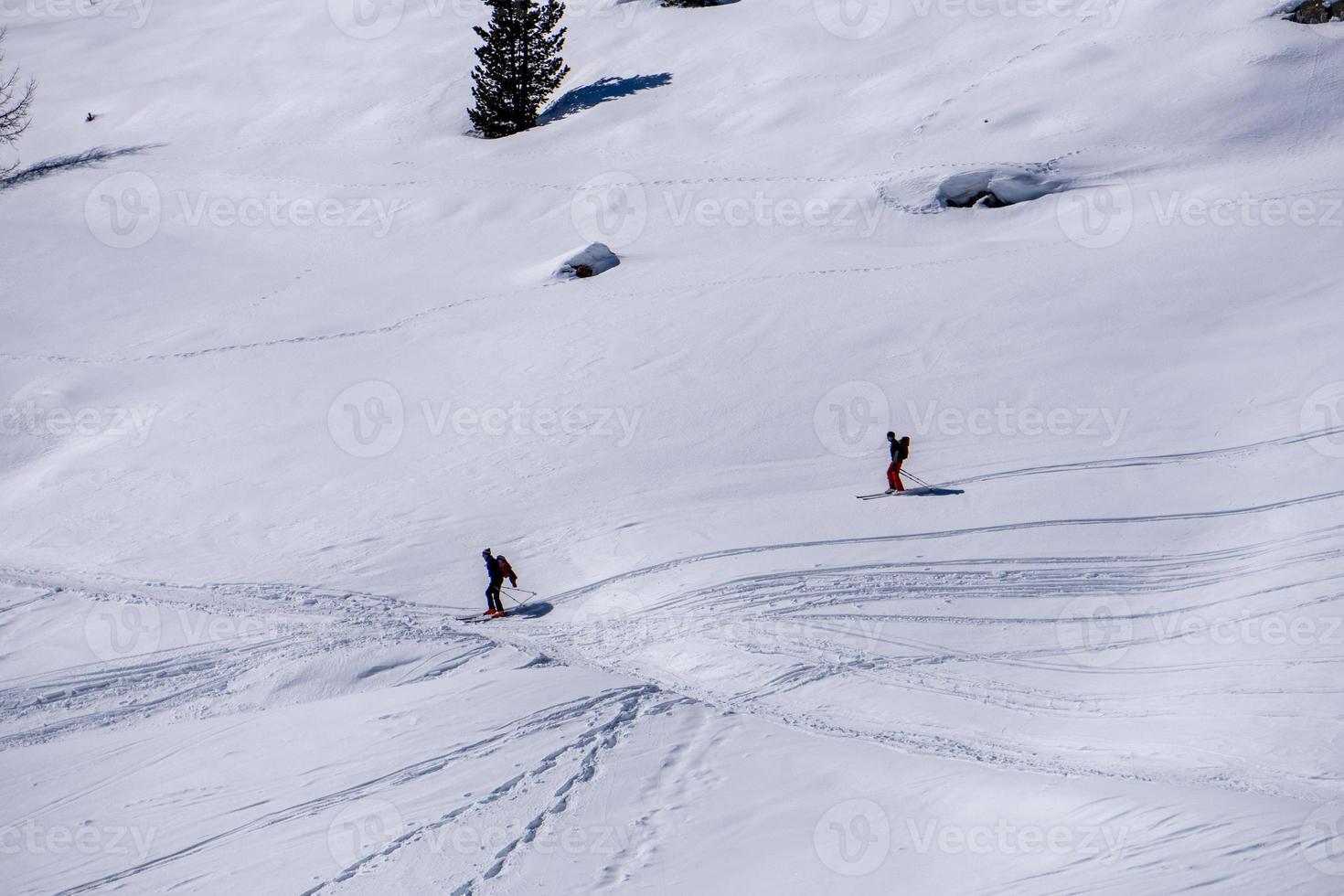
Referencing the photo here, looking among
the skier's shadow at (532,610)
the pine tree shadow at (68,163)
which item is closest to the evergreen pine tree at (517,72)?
the pine tree shadow at (68,163)

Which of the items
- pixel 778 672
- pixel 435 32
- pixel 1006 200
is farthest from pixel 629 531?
pixel 435 32

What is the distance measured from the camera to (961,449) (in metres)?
17.0

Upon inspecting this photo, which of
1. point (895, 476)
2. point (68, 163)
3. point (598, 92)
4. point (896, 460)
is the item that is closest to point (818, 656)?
point (895, 476)

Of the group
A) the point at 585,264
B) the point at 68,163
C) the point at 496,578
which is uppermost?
the point at 68,163

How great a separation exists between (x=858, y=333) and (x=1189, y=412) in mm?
6025

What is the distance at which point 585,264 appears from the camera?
24.2 meters

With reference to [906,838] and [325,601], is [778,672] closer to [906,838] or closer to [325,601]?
[906,838]

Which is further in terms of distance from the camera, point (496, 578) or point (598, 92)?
point (598, 92)

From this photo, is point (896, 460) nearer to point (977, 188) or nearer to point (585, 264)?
point (977, 188)

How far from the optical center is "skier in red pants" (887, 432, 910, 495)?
16.0 meters

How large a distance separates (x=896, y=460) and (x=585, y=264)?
10739mm

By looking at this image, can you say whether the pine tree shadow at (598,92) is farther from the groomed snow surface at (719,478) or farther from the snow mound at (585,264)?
the snow mound at (585,264)

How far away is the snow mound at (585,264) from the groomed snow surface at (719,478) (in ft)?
0.82

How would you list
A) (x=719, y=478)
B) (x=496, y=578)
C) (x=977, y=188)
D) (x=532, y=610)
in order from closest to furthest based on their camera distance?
(x=496, y=578) < (x=532, y=610) < (x=719, y=478) < (x=977, y=188)
